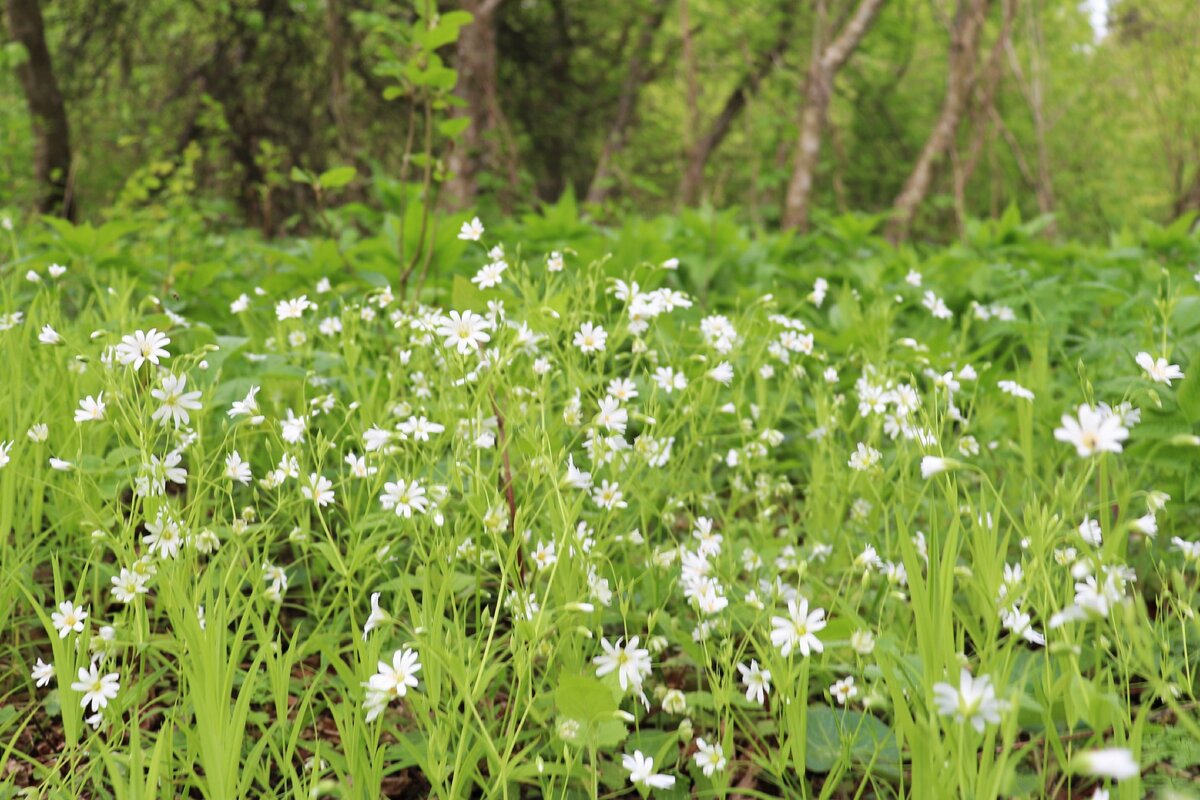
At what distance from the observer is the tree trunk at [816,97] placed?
595 cm

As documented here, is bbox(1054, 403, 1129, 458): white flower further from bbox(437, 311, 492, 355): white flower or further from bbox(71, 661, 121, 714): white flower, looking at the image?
bbox(71, 661, 121, 714): white flower

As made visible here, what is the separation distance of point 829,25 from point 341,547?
5786 mm

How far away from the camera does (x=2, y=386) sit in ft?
6.81

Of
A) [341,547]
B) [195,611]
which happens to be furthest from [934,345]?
[195,611]

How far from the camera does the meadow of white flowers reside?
4.26 ft

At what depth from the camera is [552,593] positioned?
1.77m

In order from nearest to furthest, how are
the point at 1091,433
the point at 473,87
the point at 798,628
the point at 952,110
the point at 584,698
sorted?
the point at 1091,433
the point at 584,698
the point at 798,628
the point at 473,87
the point at 952,110

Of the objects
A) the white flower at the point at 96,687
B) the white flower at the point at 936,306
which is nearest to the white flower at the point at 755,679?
the white flower at the point at 96,687

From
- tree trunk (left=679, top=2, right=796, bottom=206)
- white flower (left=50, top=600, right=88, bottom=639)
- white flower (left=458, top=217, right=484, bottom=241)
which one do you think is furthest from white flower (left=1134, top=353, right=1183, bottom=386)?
tree trunk (left=679, top=2, right=796, bottom=206)

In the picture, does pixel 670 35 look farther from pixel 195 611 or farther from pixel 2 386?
pixel 195 611

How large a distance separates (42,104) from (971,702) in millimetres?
6995

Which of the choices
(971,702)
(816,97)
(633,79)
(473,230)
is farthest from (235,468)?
(633,79)

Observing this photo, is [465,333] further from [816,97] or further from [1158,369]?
[816,97]

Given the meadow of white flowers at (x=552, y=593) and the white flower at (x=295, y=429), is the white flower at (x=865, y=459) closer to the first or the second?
the meadow of white flowers at (x=552, y=593)
